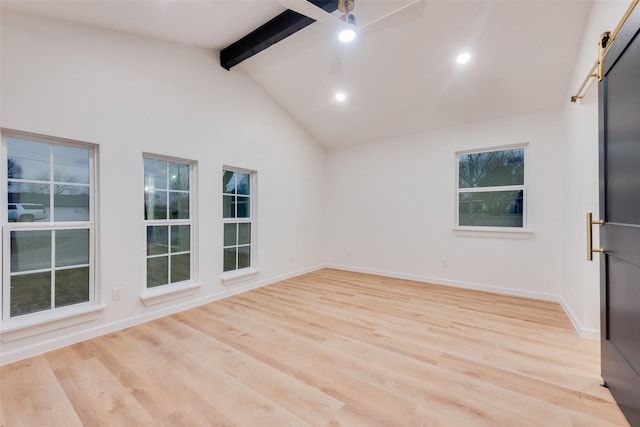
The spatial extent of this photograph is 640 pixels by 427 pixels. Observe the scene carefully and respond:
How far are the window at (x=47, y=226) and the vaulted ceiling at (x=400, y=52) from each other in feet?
3.74

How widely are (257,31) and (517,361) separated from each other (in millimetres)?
4109

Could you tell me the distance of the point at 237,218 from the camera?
4121 mm

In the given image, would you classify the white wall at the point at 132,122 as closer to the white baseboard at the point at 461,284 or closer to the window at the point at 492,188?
the white baseboard at the point at 461,284

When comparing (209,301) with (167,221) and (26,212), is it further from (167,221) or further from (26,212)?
(26,212)

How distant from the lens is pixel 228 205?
4004mm

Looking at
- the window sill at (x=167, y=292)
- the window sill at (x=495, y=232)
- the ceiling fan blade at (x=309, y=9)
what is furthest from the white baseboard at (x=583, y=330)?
the window sill at (x=167, y=292)

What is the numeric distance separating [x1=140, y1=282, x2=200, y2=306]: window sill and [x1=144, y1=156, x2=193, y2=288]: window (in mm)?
83

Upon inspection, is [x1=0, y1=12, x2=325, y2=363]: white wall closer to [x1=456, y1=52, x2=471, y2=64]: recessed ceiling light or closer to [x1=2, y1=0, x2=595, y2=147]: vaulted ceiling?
[x1=2, y1=0, x2=595, y2=147]: vaulted ceiling

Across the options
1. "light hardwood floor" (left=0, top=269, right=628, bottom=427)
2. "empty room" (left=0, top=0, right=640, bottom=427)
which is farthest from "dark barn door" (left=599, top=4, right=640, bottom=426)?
"light hardwood floor" (left=0, top=269, right=628, bottom=427)

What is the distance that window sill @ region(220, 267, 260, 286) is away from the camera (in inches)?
149

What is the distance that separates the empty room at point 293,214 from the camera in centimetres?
167

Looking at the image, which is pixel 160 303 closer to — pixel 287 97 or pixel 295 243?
pixel 295 243

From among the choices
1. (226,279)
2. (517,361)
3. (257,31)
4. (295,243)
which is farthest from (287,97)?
(517,361)

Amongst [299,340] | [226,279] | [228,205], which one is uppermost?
[228,205]
